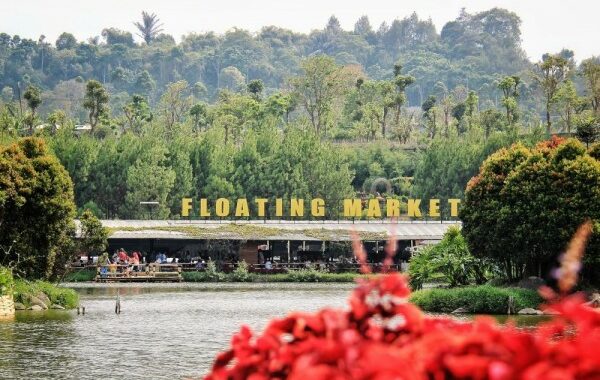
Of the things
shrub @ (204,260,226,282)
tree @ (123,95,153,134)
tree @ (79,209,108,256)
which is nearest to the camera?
tree @ (79,209,108,256)

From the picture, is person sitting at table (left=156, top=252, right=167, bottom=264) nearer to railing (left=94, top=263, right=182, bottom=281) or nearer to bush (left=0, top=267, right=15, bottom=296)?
railing (left=94, top=263, right=182, bottom=281)

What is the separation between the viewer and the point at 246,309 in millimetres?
48219

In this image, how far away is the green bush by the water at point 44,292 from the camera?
146ft

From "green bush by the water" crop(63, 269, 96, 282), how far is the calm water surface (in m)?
11.2

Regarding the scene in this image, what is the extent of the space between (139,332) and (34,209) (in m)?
11.3

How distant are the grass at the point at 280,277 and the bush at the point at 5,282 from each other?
3485 cm

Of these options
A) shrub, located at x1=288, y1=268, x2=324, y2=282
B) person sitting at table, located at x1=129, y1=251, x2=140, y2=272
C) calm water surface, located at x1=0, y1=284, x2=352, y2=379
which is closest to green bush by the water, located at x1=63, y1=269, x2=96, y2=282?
person sitting at table, located at x1=129, y1=251, x2=140, y2=272

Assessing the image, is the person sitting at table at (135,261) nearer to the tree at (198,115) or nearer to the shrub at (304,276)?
the shrub at (304,276)

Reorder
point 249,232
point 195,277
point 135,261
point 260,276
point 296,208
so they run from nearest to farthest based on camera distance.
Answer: point 135,261 → point 195,277 → point 260,276 → point 249,232 → point 296,208

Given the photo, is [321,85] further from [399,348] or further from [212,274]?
[399,348]

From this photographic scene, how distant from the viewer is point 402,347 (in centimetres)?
585

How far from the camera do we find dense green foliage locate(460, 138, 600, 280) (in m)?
44.7

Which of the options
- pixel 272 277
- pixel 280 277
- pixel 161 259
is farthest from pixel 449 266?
pixel 161 259

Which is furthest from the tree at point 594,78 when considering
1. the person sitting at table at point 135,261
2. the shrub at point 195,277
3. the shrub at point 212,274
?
the person sitting at table at point 135,261
